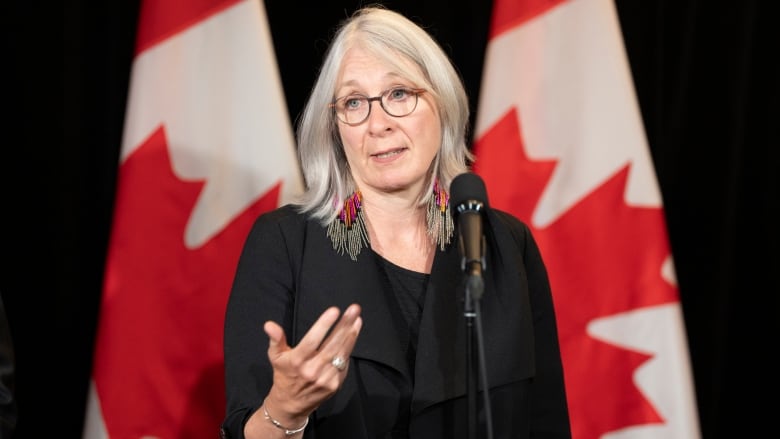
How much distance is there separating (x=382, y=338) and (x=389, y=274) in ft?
0.64

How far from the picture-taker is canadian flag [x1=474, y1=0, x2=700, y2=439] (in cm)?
269

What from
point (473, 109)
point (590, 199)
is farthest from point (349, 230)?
point (473, 109)

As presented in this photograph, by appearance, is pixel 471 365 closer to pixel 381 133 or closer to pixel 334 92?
pixel 381 133

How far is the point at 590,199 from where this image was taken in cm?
274

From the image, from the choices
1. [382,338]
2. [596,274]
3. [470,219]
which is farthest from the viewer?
[596,274]

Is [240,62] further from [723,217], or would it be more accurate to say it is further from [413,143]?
[723,217]

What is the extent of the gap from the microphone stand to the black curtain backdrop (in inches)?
60.7

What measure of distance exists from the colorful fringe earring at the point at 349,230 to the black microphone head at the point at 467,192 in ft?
1.48

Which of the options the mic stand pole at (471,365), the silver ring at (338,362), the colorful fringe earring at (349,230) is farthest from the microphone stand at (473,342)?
the colorful fringe earring at (349,230)

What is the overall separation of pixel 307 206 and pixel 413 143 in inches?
11.1

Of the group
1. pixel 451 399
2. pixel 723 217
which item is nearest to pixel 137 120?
pixel 451 399

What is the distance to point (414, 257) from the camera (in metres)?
2.05

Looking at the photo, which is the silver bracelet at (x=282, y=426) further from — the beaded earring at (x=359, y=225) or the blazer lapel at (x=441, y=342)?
the beaded earring at (x=359, y=225)

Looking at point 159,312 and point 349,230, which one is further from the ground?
point 349,230
